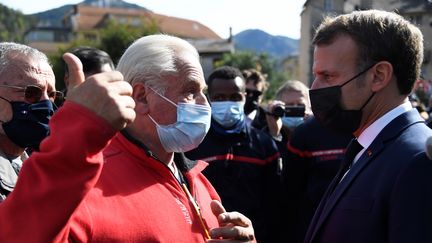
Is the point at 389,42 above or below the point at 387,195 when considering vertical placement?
above

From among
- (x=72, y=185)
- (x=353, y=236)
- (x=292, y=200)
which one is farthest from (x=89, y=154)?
(x=292, y=200)

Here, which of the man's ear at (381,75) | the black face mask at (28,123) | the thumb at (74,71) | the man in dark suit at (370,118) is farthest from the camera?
the black face mask at (28,123)

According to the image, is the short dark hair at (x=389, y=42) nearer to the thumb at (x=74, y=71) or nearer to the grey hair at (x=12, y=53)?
the thumb at (x=74, y=71)

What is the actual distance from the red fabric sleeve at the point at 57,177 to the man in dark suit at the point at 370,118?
127cm

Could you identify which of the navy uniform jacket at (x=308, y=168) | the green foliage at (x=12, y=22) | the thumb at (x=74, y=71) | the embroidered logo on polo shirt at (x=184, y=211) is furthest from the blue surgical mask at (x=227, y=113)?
the green foliage at (x=12, y=22)

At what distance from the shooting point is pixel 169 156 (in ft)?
8.13

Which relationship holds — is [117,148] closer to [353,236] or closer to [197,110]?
[197,110]

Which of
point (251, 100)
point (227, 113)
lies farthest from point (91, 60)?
point (251, 100)

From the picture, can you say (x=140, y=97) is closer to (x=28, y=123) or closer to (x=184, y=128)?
(x=184, y=128)

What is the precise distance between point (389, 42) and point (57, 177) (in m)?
1.78

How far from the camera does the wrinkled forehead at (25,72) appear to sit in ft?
9.91

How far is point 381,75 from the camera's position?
2.48m

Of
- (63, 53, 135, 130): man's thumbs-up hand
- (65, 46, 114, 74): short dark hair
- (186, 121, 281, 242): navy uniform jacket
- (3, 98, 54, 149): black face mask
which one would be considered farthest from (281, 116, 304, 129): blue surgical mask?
(63, 53, 135, 130): man's thumbs-up hand

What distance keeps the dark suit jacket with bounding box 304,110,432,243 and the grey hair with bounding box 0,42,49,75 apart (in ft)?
6.49
